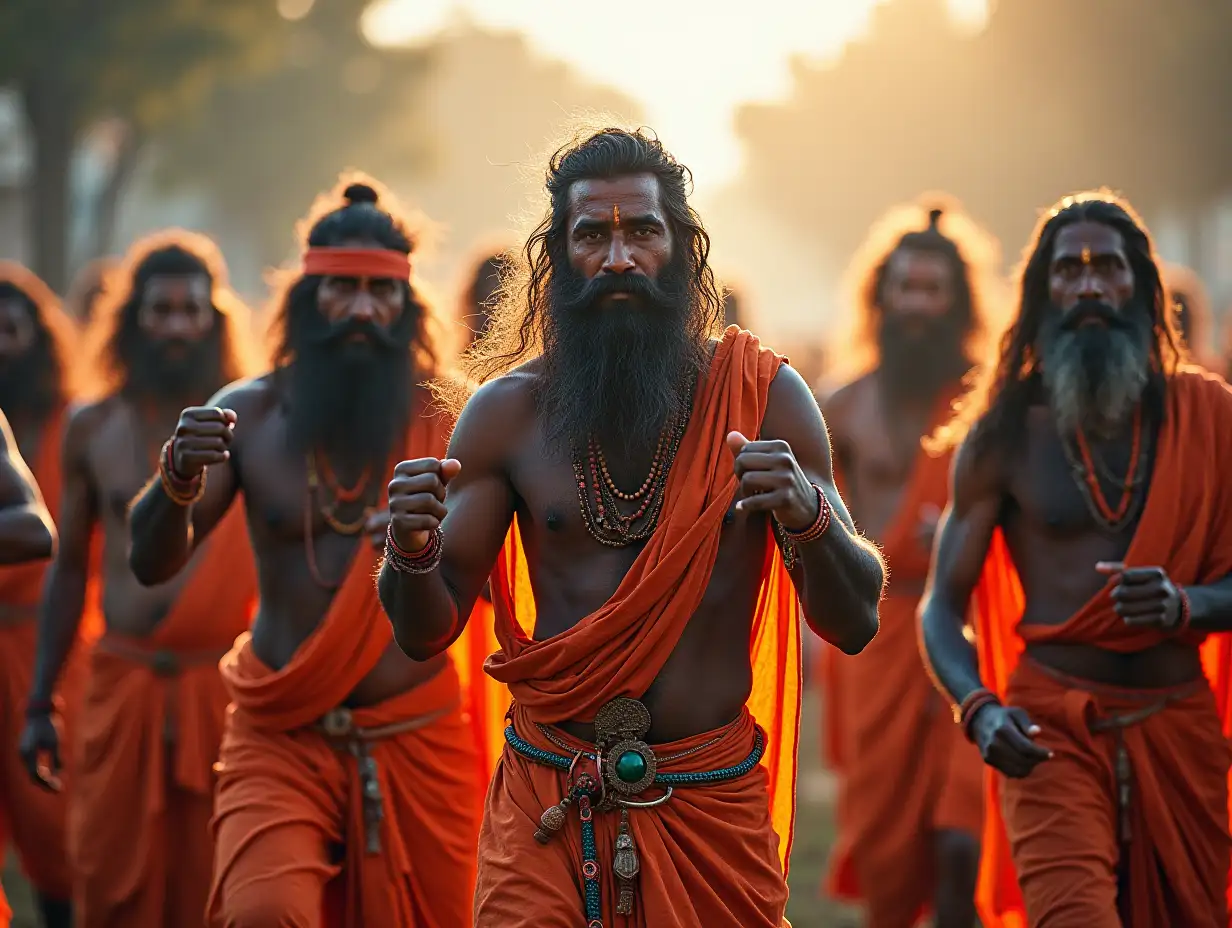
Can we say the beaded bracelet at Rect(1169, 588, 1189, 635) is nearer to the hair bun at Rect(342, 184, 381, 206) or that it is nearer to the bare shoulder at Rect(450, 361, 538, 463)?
the bare shoulder at Rect(450, 361, 538, 463)

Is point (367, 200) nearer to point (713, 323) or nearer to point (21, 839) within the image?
point (713, 323)

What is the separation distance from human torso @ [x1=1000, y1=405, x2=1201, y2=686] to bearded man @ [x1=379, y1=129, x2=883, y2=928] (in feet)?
4.29

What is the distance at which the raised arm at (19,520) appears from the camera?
5809 millimetres

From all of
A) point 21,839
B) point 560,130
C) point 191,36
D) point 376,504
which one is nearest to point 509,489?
point 560,130

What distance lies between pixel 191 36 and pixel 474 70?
95.4m

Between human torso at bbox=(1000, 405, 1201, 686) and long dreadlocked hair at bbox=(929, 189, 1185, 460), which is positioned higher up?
long dreadlocked hair at bbox=(929, 189, 1185, 460)

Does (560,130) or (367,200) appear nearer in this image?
(560,130)

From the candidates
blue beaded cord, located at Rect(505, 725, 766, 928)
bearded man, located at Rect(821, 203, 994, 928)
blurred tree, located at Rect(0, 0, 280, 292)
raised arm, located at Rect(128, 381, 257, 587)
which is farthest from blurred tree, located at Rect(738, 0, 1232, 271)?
blue beaded cord, located at Rect(505, 725, 766, 928)

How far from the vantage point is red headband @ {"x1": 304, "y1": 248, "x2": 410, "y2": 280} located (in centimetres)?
664

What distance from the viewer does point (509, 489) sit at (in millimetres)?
4988

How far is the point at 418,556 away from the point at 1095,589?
7.92ft

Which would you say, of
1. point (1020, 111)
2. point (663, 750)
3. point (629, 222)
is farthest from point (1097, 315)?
point (1020, 111)

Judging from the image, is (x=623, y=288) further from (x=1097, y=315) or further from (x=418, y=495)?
(x=1097, y=315)

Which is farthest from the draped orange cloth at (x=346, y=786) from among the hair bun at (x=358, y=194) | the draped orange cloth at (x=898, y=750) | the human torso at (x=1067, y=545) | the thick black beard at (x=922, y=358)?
the thick black beard at (x=922, y=358)
